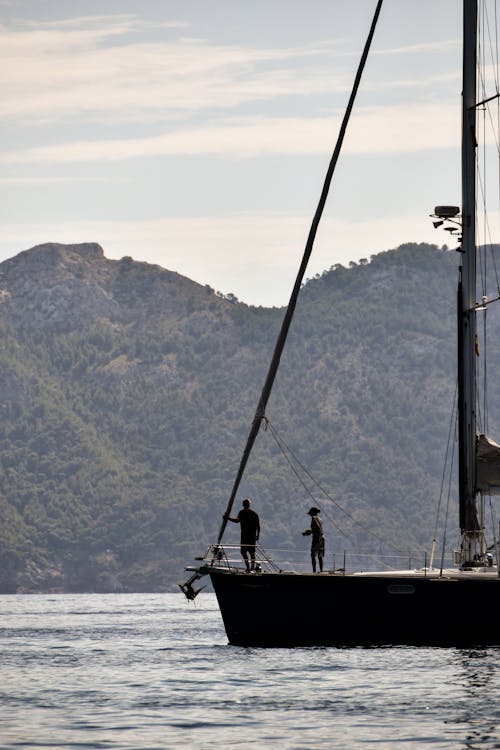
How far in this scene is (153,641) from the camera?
53062mm

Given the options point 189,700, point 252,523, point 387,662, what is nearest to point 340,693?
point 189,700

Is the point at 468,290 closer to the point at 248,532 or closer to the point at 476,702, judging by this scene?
the point at 248,532

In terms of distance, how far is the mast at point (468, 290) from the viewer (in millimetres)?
38625

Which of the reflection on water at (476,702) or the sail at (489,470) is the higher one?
the sail at (489,470)

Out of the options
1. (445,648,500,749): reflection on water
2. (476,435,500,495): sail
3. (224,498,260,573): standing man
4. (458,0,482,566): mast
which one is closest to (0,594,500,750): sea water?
(445,648,500,749): reflection on water

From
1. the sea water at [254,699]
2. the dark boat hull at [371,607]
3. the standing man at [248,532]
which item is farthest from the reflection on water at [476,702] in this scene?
the standing man at [248,532]

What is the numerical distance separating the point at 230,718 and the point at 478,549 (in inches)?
464

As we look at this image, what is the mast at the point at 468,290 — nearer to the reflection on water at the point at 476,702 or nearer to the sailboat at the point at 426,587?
the sailboat at the point at 426,587

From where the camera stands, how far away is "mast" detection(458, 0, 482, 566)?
38.6m

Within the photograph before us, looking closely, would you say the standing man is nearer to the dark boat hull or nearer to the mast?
the dark boat hull

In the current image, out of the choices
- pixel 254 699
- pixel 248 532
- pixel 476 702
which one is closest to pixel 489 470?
pixel 248 532

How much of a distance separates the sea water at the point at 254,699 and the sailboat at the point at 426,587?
1.55 ft

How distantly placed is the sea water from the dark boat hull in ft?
1.32

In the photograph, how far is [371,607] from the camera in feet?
119
